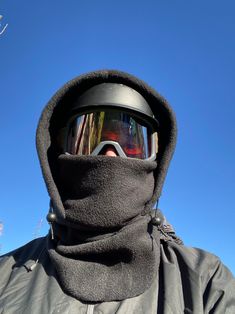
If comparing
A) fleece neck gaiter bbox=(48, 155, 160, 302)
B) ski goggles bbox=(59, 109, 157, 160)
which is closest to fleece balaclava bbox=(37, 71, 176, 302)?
fleece neck gaiter bbox=(48, 155, 160, 302)

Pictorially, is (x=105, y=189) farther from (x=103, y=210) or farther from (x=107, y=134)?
(x=107, y=134)

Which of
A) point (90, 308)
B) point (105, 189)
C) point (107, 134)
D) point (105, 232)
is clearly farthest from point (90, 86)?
point (90, 308)

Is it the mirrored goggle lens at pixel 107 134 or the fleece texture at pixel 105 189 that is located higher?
the mirrored goggle lens at pixel 107 134

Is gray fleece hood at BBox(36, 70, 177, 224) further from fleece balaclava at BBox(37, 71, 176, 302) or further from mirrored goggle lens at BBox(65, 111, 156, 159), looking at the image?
mirrored goggle lens at BBox(65, 111, 156, 159)

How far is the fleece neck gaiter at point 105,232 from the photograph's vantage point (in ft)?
6.33

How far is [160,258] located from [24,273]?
769mm

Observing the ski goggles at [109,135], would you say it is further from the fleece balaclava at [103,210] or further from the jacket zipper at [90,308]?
the jacket zipper at [90,308]

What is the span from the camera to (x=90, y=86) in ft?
8.63

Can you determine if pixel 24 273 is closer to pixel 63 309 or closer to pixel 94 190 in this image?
pixel 63 309

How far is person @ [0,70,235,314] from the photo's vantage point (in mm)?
1866

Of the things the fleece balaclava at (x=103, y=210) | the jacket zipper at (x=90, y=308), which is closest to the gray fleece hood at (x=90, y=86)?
the fleece balaclava at (x=103, y=210)

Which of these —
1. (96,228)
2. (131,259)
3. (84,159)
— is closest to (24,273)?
(96,228)

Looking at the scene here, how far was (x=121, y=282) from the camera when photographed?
194cm

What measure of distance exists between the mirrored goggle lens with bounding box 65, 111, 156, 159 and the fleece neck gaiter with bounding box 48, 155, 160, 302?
0.13 metres
